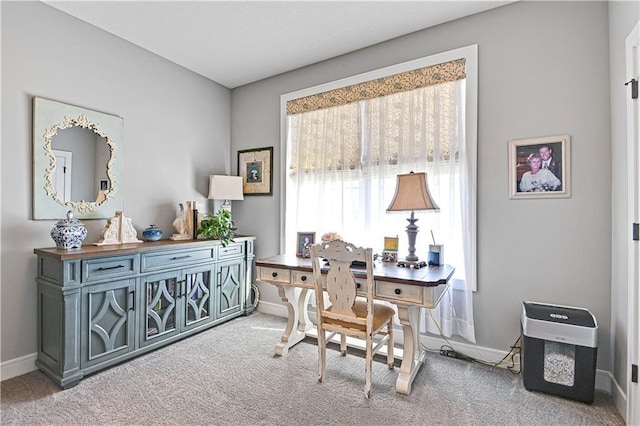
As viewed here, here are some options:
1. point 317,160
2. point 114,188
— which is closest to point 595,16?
point 317,160

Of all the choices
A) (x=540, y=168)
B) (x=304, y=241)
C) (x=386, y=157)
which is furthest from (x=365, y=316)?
(x=540, y=168)

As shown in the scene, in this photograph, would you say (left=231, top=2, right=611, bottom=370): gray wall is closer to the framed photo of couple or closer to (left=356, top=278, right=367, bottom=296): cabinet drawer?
the framed photo of couple

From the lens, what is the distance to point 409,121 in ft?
9.01

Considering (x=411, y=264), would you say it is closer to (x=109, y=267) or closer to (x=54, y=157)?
(x=109, y=267)

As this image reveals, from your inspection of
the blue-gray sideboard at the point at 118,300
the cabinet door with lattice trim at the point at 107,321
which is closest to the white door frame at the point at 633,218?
the blue-gray sideboard at the point at 118,300

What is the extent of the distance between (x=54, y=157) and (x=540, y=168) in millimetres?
3822

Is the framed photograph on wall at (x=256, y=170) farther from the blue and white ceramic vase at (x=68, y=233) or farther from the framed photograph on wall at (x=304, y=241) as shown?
the blue and white ceramic vase at (x=68, y=233)

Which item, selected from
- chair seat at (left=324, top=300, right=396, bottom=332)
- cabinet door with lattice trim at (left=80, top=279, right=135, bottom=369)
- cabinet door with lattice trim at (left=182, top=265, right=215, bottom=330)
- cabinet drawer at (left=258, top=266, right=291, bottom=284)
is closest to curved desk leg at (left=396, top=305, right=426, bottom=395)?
chair seat at (left=324, top=300, right=396, bottom=332)

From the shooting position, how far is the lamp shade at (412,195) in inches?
91.8

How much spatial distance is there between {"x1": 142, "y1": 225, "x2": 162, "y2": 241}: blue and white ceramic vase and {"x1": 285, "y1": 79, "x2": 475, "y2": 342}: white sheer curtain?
1349 mm

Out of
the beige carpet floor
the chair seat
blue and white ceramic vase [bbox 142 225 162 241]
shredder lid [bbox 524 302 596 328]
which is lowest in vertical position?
the beige carpet floor

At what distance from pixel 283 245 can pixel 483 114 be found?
94.6 inches

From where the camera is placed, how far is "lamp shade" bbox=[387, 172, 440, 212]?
2.33 m

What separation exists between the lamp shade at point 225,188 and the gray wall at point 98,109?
287 millimetres
